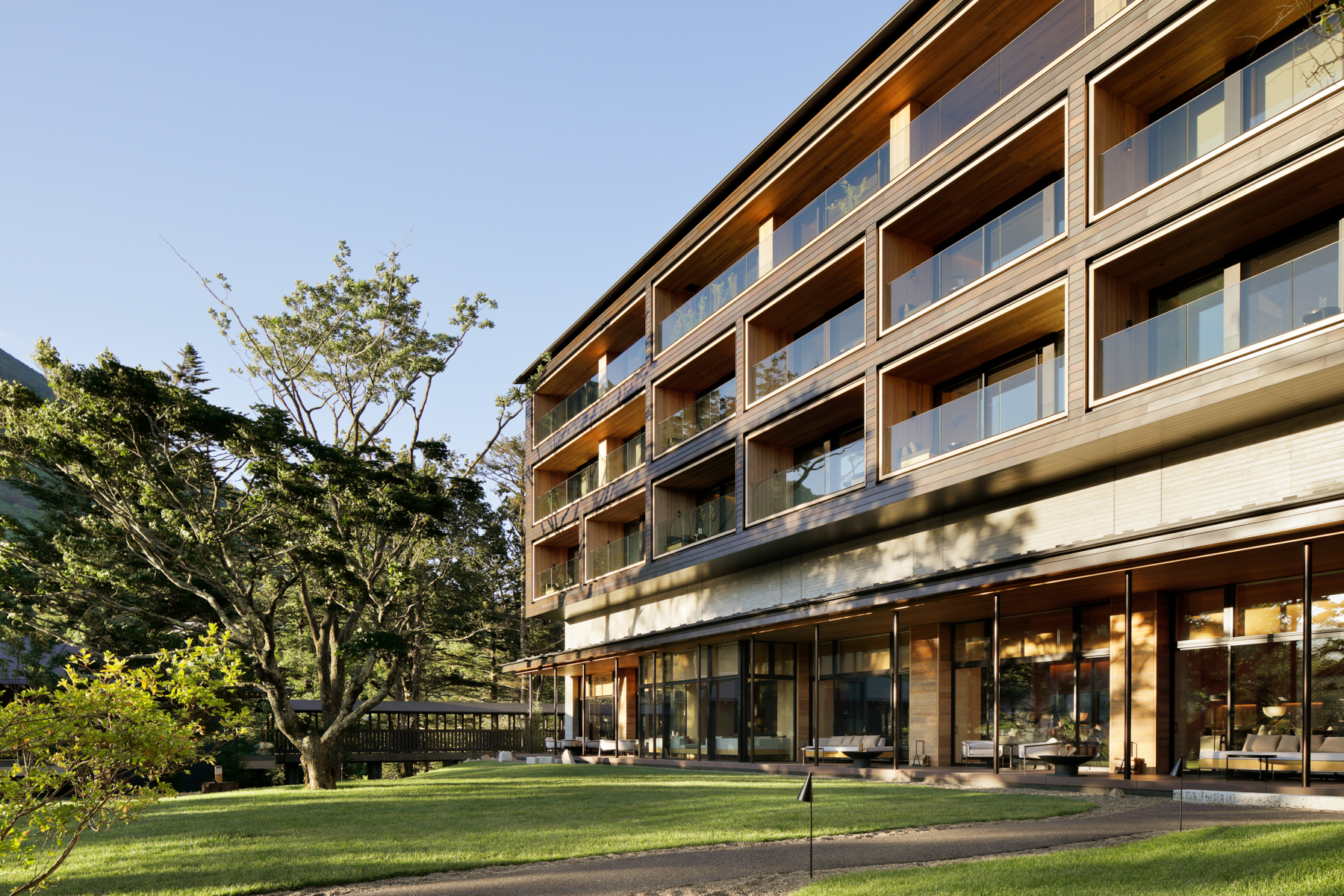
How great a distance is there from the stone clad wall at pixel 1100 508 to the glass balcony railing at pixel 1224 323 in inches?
58.2

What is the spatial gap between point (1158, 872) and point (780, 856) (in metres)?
3.50

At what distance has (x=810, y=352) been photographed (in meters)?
25.3

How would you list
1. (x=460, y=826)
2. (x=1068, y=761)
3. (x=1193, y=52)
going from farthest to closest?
1. (x=1068, y=761)
2. (x=1193, y=52)
3. (x=460, y=826)

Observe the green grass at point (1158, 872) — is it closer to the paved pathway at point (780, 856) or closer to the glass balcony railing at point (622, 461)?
the paved pathway at point (780, 856)

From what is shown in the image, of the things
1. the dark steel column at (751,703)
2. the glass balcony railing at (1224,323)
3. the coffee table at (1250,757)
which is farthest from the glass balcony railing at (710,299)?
the coffee table at (1250,757)

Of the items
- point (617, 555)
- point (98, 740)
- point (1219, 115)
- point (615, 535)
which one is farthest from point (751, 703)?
point (98, 740)

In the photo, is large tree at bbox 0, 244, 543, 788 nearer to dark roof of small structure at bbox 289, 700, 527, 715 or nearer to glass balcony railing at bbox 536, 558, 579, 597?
glass balcony railing at bbox 536, 558, 579, 597

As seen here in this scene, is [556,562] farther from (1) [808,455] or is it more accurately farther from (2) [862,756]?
(2) [862,756]

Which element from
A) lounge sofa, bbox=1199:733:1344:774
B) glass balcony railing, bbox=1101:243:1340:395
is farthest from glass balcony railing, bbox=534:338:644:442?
lounge sofa, bbox=1199:733:1344:774

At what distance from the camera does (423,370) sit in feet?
109

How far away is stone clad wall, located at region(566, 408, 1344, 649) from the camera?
48.9ft

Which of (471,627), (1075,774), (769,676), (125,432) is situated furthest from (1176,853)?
(471,627)

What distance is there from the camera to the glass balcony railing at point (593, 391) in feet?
117

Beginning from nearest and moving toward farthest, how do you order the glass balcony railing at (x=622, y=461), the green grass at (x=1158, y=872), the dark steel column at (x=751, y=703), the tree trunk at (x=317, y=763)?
the green grass at (x=1158, y=872), the tree trunk at (x=317, y=763), the dark steel column at (x=751, y=703), the glass balcony railing at (x=622, y=461)
